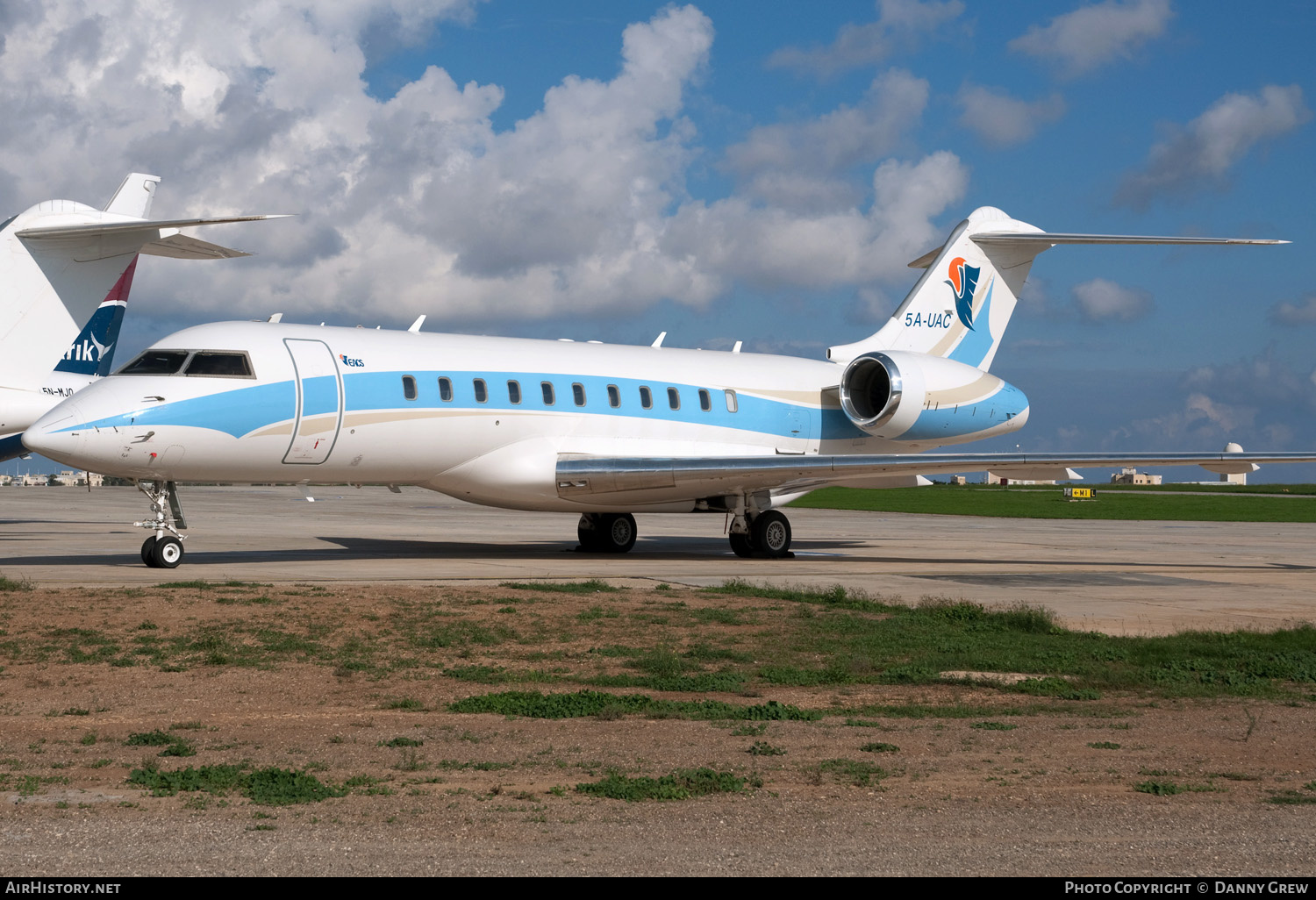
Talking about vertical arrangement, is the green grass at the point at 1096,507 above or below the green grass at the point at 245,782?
above

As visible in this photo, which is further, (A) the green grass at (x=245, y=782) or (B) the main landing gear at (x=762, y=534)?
(B) the main landing gear at (x=762, y=534)

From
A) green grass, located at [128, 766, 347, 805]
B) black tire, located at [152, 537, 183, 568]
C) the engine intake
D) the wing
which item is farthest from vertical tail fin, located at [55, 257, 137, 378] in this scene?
green grass, located at [128, 766, 347, 805]

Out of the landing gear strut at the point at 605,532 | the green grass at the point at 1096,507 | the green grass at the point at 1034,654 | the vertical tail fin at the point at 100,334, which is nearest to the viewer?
the green grass at the point at 1034,654

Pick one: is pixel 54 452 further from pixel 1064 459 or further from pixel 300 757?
pixel 1064 459

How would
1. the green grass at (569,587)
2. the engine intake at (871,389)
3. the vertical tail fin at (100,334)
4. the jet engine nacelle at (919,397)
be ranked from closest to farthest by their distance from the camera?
the green grass at (569,587)
the vertical tail fin at (100,334)
the engine intake at (871,389)
the jet engine nacelle at (919,397)

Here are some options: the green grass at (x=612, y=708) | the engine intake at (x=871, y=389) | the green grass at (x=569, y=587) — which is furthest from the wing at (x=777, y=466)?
the green grass at (x=612, y=708)

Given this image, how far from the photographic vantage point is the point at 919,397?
24.3 meters

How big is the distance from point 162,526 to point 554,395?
6771 mm

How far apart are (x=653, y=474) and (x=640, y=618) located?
8752 millimetres

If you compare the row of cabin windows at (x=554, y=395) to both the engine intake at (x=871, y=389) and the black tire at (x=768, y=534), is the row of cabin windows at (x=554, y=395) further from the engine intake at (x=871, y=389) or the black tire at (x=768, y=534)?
the engine intake at (x=871, y=389)

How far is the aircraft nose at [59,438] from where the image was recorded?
53.9ft

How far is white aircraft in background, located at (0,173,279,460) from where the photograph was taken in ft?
73.8

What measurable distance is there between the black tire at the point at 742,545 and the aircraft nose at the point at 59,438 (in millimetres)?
11266
